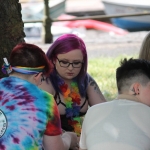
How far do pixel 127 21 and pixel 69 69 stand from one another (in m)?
12.1

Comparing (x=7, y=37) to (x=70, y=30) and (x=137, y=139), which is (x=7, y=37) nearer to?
(x=137, y=139)

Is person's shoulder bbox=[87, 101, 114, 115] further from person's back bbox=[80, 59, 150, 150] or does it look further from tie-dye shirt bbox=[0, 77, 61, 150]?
tie-dye shirt bbox=[0, 77, 61, 150]

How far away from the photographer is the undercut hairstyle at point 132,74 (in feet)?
7.50

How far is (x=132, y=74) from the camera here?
2.32 m

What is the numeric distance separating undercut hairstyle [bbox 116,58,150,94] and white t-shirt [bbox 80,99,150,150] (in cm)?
11

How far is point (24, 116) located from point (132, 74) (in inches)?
24.6

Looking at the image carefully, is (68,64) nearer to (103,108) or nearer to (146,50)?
(146,50)

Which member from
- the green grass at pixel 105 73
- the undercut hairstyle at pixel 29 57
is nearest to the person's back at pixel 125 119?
the undercut hairstyle at pixel 29 57

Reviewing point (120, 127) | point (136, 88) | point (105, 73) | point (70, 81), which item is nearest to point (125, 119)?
point (120, 127)

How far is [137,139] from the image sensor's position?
2119 millimetres

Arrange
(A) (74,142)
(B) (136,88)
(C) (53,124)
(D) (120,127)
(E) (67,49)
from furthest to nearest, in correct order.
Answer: (E) (67,49) → (A) (74,142) → (C) (53,124) → (B) (136,88) → (D) (120,127)

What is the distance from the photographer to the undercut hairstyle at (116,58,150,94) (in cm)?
229

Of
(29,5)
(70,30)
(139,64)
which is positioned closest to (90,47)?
(139,64)

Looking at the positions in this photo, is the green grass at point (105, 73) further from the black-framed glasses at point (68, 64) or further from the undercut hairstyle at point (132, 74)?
the undercut hairstyle at point (132, 74)
